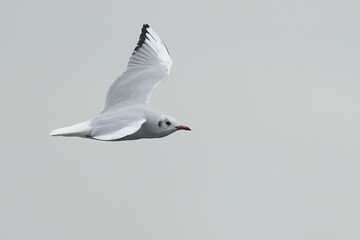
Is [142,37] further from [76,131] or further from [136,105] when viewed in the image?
[76,131]

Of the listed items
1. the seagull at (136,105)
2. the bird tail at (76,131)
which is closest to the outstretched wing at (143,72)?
the seagull at (136,105)

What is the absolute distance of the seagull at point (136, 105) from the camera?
1598 cm

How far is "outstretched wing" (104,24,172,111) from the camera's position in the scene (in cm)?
1839

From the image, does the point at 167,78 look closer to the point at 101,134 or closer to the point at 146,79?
the point at 146,79

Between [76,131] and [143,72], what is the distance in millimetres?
3168

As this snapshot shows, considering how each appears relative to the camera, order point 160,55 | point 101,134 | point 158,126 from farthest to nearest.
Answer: point 160,55 < point 158,126 < point 101,134

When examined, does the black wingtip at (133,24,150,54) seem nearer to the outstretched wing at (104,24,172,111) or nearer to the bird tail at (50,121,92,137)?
the outstretched wing at (104,24,172,111)

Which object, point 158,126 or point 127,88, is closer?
point 158,126

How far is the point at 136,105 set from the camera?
58.4 feet

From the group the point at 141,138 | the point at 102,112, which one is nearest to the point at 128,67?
the point at 102,112

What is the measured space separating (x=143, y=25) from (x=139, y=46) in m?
0.66

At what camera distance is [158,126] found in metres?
16.8

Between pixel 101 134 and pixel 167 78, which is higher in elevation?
pixel 167 78

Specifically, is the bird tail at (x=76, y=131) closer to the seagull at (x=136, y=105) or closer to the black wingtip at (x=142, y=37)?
the seagull at (x=136, y=105)
